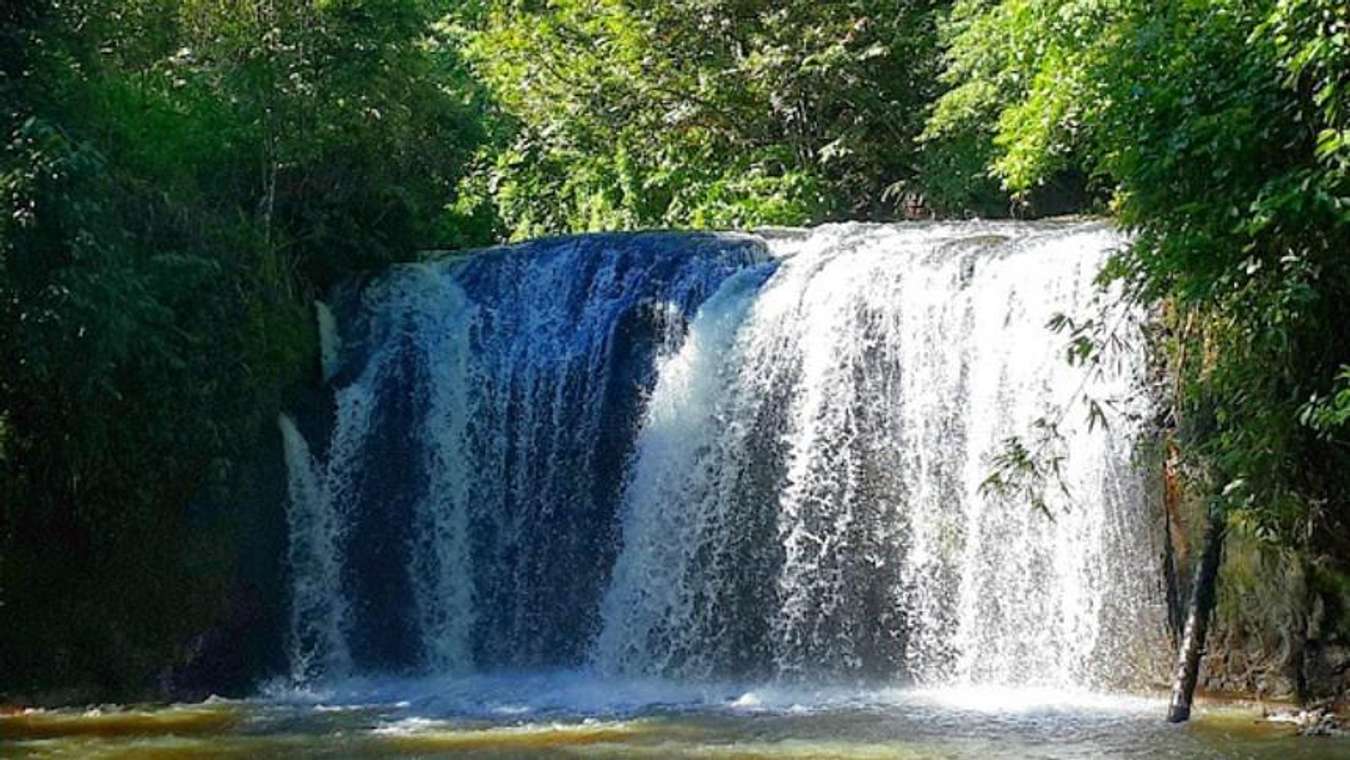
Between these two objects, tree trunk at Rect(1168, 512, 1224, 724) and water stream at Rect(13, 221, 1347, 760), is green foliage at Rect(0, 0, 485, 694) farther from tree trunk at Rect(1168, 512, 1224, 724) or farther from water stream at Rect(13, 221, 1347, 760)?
tree trunk at Rect(1168, 512, 1224, 724)

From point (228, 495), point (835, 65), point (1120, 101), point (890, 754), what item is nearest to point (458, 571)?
point (228, 495)

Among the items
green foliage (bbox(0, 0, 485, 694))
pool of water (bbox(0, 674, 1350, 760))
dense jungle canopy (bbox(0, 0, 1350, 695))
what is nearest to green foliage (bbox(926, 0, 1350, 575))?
dense jungle canopy (bbox(0, 0, 1350, 695))

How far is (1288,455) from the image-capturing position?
10.1 meters

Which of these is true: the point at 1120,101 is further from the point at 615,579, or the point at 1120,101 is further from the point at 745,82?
the point at 745,82

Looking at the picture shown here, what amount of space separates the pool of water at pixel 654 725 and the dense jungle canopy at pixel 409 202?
1.34 metres

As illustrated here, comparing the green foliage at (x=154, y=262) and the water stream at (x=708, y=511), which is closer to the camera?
the water stream at (x=708, y=511)

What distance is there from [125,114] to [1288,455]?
395 inches

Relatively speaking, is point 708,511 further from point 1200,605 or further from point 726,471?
point 1200,605

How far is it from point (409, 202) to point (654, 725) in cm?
765

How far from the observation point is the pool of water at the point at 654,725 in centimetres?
1041

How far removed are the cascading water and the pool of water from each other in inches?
24.9

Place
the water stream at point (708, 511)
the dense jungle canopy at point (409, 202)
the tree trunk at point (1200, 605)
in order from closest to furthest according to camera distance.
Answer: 1. the dense jungle canopy at point (409, 202)
2. the tree trunk at point (1200, 605)
3. the water stream at point (708, 511)

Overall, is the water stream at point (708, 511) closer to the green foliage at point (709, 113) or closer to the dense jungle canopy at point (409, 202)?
the dense jungle canopy at point (409, 202)

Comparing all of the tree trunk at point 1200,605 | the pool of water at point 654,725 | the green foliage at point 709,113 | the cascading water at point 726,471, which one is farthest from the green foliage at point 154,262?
the tree trunk at point 1200,605
